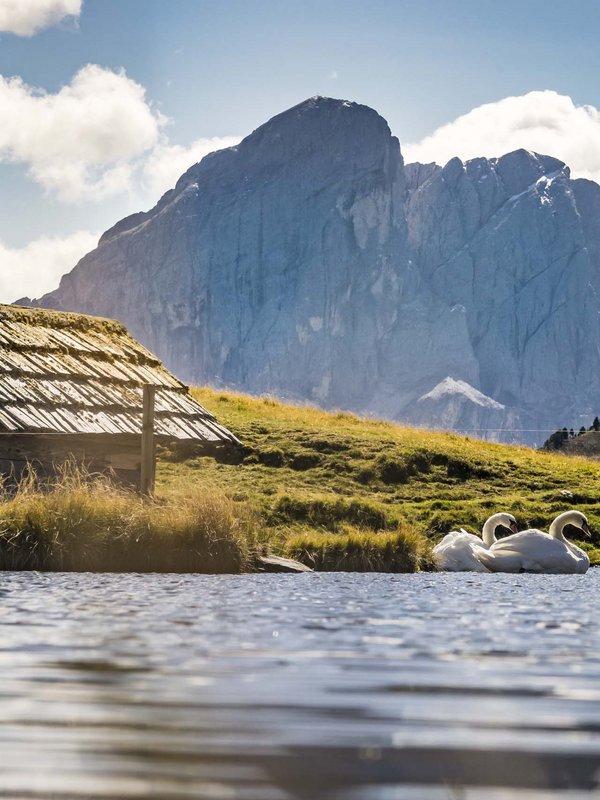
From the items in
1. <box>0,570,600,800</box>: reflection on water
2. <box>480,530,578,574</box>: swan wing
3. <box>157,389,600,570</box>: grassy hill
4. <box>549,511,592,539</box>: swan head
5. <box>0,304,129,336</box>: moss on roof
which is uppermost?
<box>0,304,129,336</box>: moss on roof

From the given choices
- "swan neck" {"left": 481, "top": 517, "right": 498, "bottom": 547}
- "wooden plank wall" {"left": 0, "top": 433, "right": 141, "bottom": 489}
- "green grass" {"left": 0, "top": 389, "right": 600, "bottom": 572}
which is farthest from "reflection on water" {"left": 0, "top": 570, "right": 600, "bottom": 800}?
"swan neck" {"left": 481, "top": 517, "right": 498, "bottom": 547}

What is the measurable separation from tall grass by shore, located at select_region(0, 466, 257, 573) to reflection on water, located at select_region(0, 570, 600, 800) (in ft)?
18.0

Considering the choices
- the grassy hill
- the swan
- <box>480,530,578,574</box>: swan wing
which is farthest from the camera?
the grassy hill

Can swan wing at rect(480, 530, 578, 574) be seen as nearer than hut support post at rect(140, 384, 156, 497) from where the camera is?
No

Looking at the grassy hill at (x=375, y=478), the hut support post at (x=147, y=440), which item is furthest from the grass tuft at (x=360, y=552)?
the hut support post at (x=147, y=440)

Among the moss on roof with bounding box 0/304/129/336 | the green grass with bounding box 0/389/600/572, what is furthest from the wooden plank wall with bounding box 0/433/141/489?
the moss on roof with bounding box 0/304/129/336

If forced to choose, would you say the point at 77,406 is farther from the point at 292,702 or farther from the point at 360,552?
the point at 292,702

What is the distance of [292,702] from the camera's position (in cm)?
458

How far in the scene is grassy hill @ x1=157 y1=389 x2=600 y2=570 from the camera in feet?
86.5

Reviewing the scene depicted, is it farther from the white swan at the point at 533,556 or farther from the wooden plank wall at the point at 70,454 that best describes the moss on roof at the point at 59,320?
the white swan at the point at 533,556

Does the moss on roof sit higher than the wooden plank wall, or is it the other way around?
the moss on roof

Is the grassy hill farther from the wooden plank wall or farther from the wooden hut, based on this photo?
the wooden plank wall

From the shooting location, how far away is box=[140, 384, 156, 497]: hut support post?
19.1 meters

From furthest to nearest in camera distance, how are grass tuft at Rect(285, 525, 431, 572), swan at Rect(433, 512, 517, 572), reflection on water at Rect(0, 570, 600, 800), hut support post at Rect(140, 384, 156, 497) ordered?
swan at Rect(433, 512, 517, 572) → grass tuft at Rect(285, 525, 431, 572) → hut support post at Rect(140, 384, 156, 497) → reflection on water at Rect(0, 570, 600, 800)
